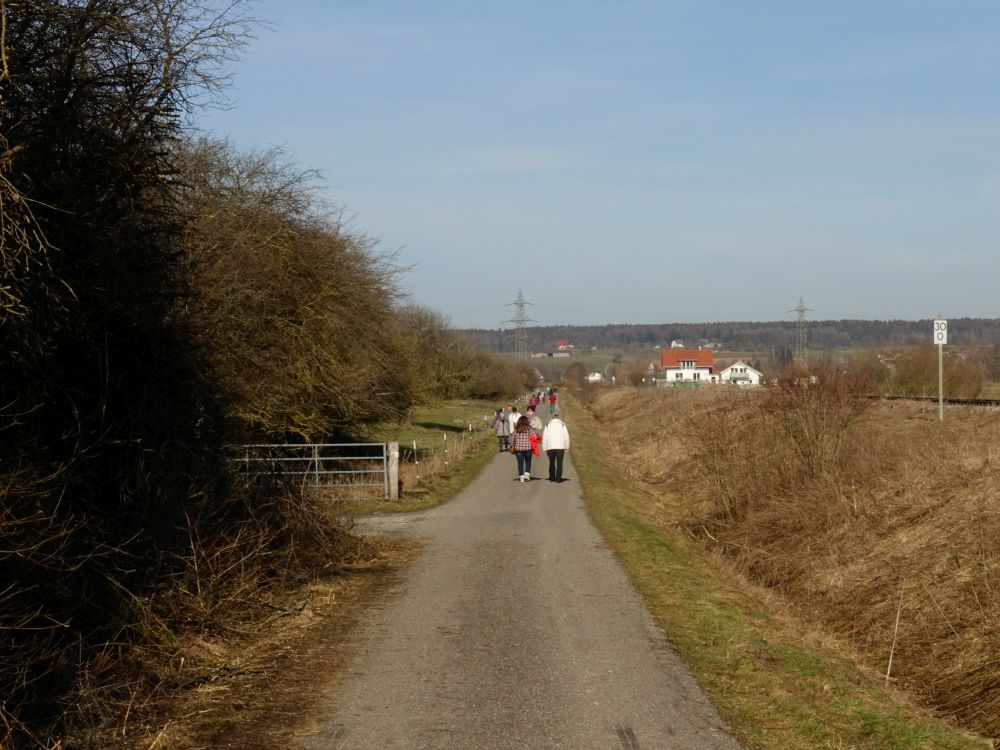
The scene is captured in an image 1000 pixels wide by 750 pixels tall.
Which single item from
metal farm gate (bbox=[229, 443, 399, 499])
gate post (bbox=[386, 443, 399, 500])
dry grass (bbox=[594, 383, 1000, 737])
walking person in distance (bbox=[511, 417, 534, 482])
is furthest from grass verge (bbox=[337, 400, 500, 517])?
dry grass (bbox=[594, 383, 1000, 737])

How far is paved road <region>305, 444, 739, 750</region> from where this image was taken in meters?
6.66

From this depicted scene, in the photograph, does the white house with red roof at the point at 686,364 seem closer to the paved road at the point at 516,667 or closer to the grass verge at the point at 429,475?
the grass verge at the point at 429,475

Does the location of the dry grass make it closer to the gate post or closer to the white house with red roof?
the gate post

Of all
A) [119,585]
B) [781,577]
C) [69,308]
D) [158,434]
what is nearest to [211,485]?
[158,434]

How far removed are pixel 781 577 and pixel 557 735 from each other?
11280mm

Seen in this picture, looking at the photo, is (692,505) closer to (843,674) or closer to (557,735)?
(843,674)

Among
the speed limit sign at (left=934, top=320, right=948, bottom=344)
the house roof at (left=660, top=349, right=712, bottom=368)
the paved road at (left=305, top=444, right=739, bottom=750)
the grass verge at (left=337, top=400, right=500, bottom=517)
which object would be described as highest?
the house roof at (left=660, top=349, right=712, bottom=368)

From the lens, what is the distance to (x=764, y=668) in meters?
8.70

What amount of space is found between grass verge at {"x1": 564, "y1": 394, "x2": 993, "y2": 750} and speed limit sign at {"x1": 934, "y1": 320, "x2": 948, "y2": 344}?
16.5 metres

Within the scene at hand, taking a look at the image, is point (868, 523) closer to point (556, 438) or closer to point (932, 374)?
point (556, 438)

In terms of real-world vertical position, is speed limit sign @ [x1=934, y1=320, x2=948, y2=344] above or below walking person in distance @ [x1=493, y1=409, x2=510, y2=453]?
above

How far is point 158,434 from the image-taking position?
28.6ft

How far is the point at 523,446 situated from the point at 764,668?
16.1m

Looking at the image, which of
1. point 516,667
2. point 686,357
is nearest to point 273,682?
point 516,667
